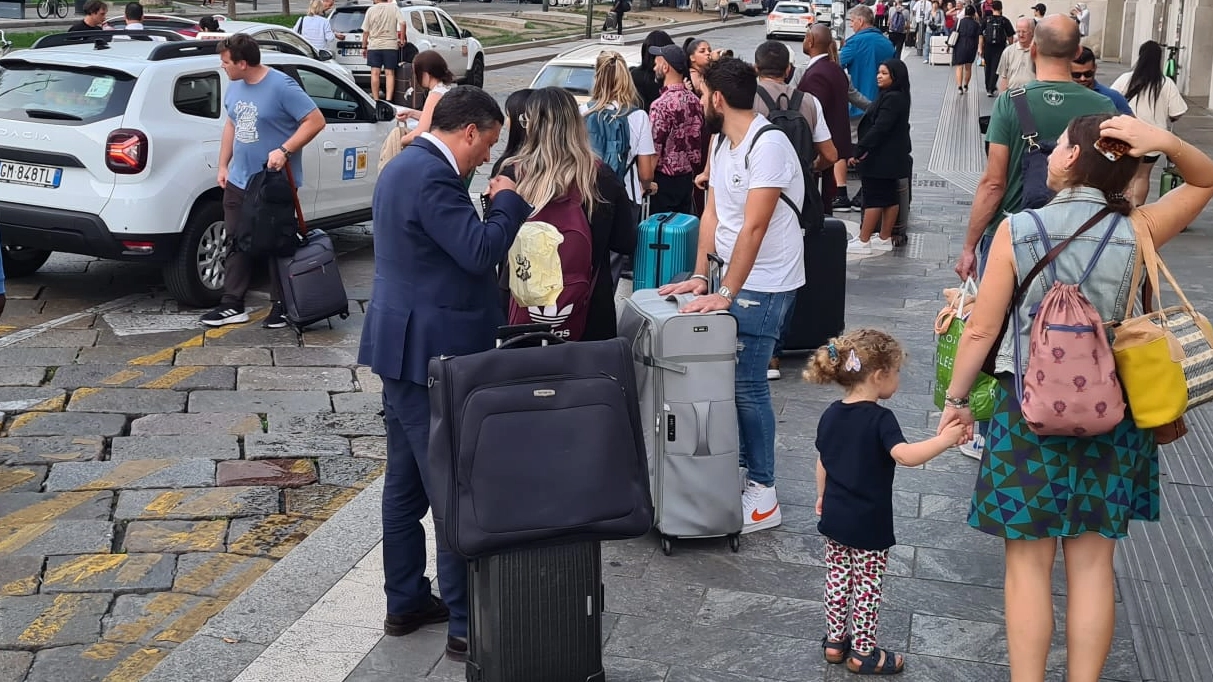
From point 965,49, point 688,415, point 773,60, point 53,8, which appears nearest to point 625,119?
point 773,60

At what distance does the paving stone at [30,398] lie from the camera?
23.1ft

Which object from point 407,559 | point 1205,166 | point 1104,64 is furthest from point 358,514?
point 1104,64

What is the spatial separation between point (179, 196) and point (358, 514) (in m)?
4.07

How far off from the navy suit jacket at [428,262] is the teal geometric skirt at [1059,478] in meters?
1.54

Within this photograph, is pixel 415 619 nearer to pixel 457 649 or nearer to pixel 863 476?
pixel 457 649

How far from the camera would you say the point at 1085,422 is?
3.38 meters

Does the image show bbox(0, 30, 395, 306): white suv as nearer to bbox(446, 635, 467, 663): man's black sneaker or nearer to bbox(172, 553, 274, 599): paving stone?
bbox(172, 553, 274, 599): paving stone

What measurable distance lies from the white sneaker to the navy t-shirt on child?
113 cm

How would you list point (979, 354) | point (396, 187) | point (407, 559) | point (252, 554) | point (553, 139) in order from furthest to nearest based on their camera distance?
1. point (252, 554)
2. point (553, 139)
3. point (407, 559)
4. point (396, 187)
5. point (979, 354)

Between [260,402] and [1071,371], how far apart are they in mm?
4901

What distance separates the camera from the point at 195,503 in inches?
231

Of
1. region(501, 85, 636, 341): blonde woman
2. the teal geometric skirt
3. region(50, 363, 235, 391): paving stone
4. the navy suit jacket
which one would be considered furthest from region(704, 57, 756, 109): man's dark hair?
region(50, 363, 235, 391): paving stone

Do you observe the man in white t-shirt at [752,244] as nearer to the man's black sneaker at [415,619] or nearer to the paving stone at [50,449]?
the man's black sneaker at [415,619]

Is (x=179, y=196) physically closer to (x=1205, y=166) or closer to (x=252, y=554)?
(x=252, y=554)
